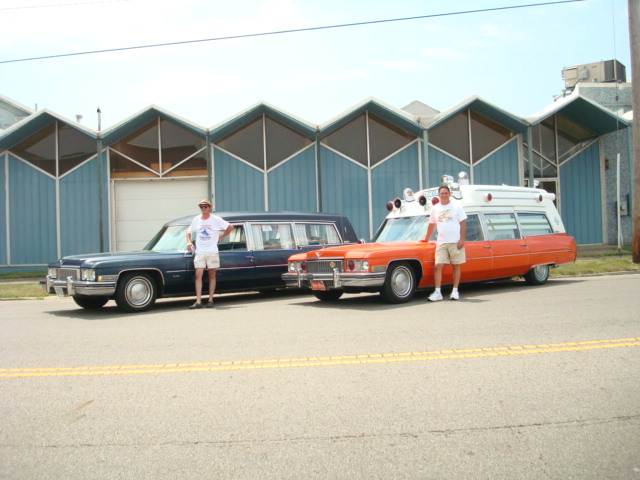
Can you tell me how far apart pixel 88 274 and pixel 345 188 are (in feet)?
42.3

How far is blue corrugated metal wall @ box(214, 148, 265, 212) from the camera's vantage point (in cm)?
2133

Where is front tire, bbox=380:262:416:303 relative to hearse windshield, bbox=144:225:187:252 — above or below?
below

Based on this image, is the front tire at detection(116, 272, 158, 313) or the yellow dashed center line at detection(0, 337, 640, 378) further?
the front tire at detection(116, 272, 158, 313)

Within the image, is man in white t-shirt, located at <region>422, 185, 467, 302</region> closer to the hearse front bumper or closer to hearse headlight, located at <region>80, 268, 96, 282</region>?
the hearse front bumper

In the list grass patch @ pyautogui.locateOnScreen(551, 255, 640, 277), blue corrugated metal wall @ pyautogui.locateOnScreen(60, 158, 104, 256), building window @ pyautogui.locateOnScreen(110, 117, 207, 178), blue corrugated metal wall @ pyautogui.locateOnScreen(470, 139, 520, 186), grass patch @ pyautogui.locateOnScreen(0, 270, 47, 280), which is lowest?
grass patch @ pyautogui.locateOnScreen(551, 255, 640, 277)

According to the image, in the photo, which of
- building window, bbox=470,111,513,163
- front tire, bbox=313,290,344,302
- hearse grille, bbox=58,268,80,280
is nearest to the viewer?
hearse grille, bbox=58,268,80,280

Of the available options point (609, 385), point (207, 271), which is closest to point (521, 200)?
point (207, 271)

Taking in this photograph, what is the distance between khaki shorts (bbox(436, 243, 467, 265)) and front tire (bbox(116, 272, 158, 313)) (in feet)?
15.4

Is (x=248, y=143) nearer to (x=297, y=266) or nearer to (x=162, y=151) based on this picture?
(x=162, y=151)

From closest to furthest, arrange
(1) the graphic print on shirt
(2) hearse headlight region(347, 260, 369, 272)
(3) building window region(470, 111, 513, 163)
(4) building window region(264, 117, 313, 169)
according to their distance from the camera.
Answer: (2) hearse headlight region(347, 260, 369, 272) < (1) the graphic print on shirt < (4) building window region(264, 117, 313, 169) < (3) building window region(470, 111, 513, 163)

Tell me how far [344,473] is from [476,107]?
2004 centimetres

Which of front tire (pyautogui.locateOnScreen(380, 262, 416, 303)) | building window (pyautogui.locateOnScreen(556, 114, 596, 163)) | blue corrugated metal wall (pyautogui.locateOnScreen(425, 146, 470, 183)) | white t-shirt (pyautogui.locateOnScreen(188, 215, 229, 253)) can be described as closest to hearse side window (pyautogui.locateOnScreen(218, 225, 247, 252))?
white t-shirt (pyautogui.locateOnScreen(188, 215, 229, 253))

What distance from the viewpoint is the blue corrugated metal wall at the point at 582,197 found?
2241cm

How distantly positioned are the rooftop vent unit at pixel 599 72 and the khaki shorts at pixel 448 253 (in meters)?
22.8
